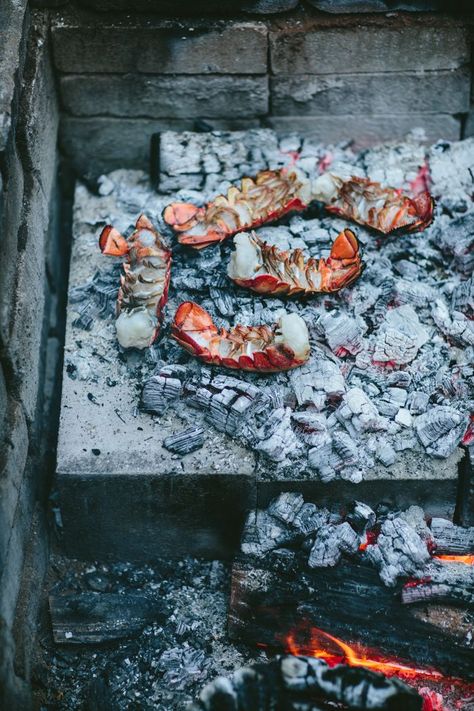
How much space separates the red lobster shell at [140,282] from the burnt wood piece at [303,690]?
1.44 meters

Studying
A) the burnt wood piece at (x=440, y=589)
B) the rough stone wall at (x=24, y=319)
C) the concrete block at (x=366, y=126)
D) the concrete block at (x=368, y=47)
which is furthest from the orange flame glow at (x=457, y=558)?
the concrete block at (x=368, y=47)

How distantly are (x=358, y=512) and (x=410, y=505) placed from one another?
0.24m

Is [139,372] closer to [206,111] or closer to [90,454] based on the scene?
[90,454]

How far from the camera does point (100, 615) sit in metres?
3.50

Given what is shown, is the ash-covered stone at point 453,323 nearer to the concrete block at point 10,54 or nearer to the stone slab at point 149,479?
the stone slab at point 149,479

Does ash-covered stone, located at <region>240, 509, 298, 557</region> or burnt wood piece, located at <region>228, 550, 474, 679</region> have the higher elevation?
ash-covered stone, located at <region>240, 509, 298, 557</region>

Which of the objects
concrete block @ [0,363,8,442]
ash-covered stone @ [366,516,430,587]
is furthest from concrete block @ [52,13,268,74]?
ash-covered stone @ [366,516,430,587]

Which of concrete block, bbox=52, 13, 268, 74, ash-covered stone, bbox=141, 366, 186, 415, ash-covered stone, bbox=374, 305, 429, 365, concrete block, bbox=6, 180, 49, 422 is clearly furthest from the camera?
concrete block, bbox=52, 13, 268, 74

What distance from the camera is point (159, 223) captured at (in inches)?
162

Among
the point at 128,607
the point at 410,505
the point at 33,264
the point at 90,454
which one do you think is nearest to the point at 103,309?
the point at 33,264

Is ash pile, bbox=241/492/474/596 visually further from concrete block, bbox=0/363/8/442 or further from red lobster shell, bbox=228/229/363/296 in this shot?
Answer: concrete block, bbox=0/363/8/442

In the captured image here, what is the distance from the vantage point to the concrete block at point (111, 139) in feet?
15.0

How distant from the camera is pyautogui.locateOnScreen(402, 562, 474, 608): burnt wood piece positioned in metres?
3.26

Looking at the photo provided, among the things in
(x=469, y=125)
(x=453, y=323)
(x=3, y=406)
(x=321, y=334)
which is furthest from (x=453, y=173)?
(x=3, y=406)
